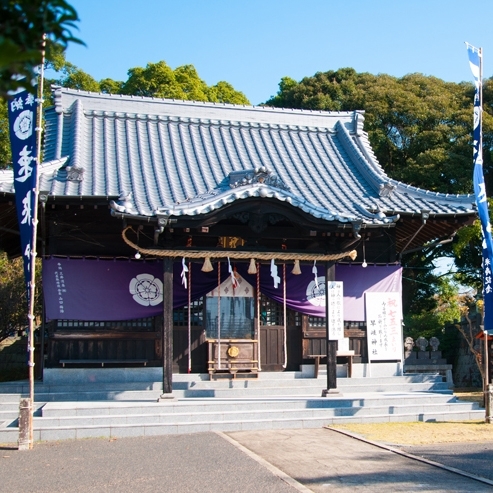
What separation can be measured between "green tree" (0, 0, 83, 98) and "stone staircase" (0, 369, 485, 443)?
28.5 ft

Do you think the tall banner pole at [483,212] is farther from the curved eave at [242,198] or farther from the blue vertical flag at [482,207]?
the curved eave at [242,198]

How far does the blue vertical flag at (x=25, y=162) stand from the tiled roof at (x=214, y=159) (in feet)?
6.95

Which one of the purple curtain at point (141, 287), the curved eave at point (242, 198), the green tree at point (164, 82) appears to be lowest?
the purple curtain at point (141, 287)

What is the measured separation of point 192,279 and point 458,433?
20.5 ft

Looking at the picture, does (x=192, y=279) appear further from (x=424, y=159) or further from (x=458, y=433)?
(x=424, y=159)

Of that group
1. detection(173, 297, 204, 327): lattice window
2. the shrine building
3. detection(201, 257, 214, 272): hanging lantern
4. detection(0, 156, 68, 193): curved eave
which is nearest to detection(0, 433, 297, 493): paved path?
the shrine building

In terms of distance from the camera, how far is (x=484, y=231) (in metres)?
11.7

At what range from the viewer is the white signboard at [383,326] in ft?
49.7

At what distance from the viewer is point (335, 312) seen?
13305mm

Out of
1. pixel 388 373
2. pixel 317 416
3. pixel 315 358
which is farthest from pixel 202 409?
pixel 388 373

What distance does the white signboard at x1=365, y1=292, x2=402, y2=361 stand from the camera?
15141 mm

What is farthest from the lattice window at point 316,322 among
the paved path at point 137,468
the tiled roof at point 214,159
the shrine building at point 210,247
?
the paved path at point 137,468

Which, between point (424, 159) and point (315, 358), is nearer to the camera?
point (315, 358)

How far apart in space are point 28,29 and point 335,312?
10917mm
